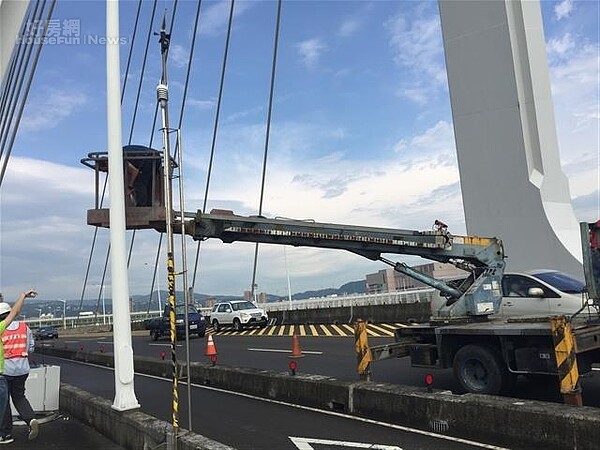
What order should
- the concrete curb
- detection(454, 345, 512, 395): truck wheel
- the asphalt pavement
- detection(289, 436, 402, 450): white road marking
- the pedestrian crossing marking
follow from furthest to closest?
the pedestrian crossing marking → detection(454, 345, 512, 395): truck wheel → the asphalt pavement → detection(289, 436, 402, 450): white road marking → the concrete curb

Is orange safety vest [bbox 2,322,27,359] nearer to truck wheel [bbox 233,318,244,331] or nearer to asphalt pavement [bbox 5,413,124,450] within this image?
asphalt pavement [bbox 5,413,124,450]

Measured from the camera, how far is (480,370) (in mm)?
7438

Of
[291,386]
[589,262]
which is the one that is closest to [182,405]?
[291,386]

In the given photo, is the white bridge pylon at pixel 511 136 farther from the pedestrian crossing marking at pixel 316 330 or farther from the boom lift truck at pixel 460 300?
the boom lift truck at pixel 460 300

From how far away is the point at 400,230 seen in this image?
954 centimetres

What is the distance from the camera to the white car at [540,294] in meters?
8.89

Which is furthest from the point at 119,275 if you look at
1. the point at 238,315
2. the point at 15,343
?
the point at 238,315

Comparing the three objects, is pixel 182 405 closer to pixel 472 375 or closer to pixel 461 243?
pixel 472 375

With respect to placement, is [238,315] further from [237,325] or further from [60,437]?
[60,437]

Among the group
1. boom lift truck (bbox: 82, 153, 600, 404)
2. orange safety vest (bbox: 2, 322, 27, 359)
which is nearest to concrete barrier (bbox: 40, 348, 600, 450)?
boom lift truck (bbox: 82, 153, 600, 404)

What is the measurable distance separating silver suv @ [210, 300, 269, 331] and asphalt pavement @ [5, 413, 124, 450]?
731 inches

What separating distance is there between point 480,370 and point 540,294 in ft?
7.94

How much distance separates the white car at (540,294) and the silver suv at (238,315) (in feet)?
60.1

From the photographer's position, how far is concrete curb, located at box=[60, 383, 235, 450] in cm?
505
